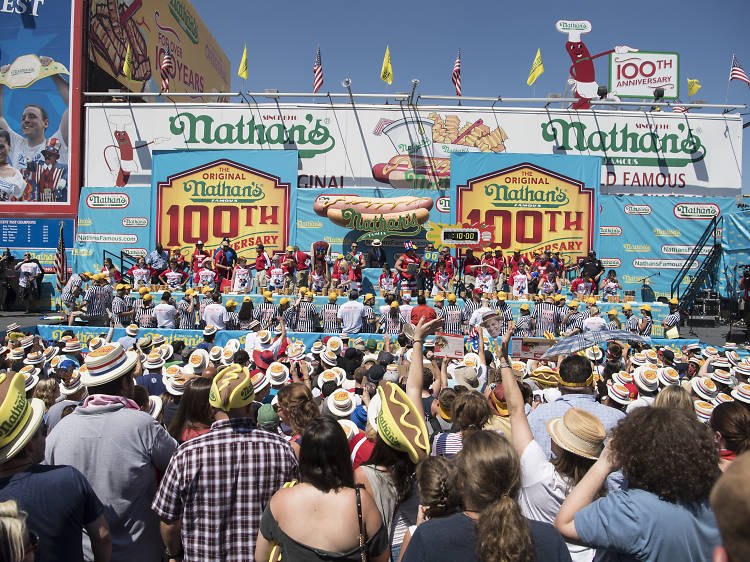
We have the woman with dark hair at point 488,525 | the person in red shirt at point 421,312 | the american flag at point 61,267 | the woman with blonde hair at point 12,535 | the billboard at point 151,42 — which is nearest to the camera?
the woman with blonde hair at point 12,535

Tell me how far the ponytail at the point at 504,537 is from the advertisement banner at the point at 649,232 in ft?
66.1

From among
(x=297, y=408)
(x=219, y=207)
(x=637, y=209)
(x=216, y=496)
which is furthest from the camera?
(x=219, y=207)

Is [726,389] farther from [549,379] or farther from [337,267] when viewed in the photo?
[337,267]

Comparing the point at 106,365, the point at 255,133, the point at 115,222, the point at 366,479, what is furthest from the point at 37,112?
the point at 366,479

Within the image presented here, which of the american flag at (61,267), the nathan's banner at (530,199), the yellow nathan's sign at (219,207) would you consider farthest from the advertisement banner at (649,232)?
the american flag at (61,267)

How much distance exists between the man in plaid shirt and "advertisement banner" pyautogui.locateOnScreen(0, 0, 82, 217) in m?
22.7

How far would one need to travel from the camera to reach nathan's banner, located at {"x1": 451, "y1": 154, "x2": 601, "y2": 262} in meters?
19.9

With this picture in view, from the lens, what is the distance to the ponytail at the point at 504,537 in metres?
1.80

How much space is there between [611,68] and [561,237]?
27.0 ft

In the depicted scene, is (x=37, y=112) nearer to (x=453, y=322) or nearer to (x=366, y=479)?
(x=453, y=322)

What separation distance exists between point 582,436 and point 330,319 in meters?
10.5

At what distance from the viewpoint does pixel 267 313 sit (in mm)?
13125

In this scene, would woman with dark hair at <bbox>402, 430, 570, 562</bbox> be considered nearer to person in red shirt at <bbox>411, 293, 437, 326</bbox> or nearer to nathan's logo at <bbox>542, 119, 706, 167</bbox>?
person in red shirt at <bbox>411, 293, 437, 326</bbox>

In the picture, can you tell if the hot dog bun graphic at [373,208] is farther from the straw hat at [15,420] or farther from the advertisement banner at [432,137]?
the straw hat at [15,420]
